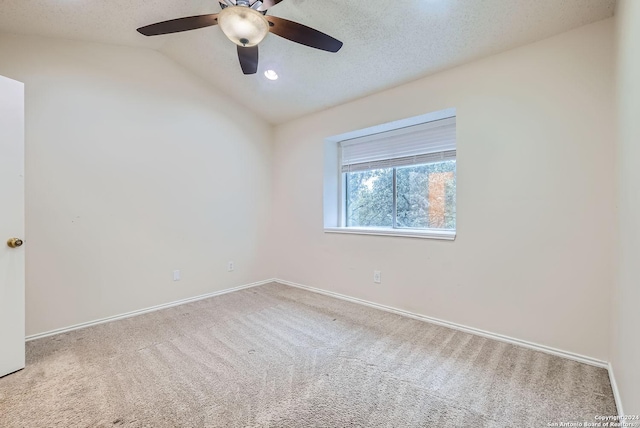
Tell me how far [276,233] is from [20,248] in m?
2.74

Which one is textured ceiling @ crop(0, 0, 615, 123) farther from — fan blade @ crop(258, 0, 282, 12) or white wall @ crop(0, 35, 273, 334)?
fan blade @ crop(258, 0, 282, 12)

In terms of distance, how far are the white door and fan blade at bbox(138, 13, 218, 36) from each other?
1.00 m

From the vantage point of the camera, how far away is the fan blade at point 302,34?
179 centimetres

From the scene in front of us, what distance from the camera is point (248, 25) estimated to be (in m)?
1.69

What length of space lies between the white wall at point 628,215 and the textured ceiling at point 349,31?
545 mm

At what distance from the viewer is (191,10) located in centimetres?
248

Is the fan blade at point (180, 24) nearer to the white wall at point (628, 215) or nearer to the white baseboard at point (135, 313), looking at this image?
the white wall at point (628, 215)

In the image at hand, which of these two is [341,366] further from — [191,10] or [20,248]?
[191,10]

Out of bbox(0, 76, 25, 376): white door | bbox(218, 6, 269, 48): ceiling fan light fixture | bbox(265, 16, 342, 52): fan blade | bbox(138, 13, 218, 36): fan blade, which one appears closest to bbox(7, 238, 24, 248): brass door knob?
bbox(0, 76, 25, 376): white door

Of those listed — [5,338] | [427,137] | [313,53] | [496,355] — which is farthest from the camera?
[427,137]

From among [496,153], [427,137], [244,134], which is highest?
[244,134]

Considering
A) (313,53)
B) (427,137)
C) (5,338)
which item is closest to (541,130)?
(427,137)

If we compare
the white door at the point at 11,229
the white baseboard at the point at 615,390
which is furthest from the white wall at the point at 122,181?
the white baseboard at the point at 615,390

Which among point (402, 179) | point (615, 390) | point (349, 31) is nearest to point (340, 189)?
point (402, 179)
